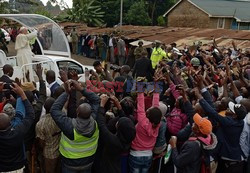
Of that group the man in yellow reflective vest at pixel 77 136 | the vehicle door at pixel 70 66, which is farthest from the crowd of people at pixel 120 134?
the vehicle door at pixel 70 66

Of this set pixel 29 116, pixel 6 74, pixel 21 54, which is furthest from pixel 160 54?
pixel 29 116

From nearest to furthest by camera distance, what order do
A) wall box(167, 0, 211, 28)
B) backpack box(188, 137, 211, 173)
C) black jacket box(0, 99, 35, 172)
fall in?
1. black jacket box(0, 99, 35, 172)
2. backpack box(188, 137, 211, 173)
3. wall box(167, 0, 211, 28)

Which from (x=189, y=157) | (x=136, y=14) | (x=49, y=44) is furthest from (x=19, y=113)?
(x=136, y=14)

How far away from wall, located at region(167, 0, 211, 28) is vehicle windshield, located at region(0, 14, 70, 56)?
24703mm

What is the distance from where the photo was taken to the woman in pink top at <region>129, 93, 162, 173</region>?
13.3 feet

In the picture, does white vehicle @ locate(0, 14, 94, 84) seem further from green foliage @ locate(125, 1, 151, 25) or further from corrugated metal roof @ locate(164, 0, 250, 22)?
green foliage @ locate(125, 1, 151, 25)

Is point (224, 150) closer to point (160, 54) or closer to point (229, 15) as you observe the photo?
point (160, 54)

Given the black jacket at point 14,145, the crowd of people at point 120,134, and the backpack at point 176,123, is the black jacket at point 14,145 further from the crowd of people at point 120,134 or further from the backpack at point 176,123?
the backpack at point 176,123

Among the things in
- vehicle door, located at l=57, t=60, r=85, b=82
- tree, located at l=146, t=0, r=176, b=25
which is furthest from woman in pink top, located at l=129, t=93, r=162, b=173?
tree, located at l=146, t=0, r=176, b=25

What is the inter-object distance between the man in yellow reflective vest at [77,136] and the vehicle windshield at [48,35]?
5.72m

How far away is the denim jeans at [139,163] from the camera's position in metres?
4.21

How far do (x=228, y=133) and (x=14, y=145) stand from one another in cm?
267

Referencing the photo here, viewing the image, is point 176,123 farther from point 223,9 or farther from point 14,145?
point 223,9

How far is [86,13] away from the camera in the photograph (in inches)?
1246
